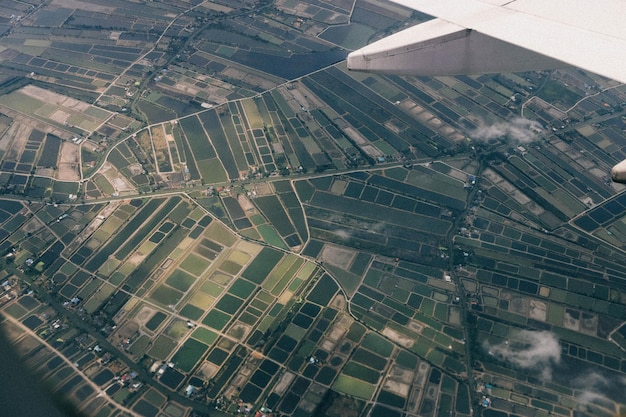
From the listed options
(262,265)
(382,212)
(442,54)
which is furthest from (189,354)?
(442,54)

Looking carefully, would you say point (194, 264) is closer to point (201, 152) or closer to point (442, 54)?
point (201, 152)

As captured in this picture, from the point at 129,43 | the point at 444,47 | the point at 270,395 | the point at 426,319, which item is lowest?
the point at 270,395

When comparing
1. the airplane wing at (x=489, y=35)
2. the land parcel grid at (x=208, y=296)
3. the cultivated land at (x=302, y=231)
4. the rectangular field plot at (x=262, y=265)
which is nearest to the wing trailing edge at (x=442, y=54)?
the airplane wing at (x=489, y=35)

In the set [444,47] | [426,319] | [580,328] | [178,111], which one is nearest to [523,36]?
[444,47]

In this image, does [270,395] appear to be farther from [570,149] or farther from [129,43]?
[129,43]

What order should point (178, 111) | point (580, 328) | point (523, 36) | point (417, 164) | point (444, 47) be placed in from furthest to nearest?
point (178, 111), point (417, 164), point (580, 328), point (444, 47), point (523, 36)
